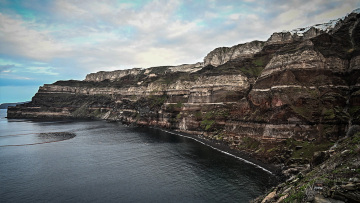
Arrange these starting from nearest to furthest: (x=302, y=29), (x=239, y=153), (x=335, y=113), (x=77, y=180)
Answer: (x=77, y=180) < (x=335, y=113) < (x=239, y=153) < (x=302, y=29)

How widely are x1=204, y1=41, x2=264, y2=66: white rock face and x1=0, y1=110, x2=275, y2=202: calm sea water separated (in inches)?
3563

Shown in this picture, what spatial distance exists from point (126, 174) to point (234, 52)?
133 m

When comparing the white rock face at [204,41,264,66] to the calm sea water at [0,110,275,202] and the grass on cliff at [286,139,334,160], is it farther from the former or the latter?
Answer: the grass on cliff at [286,139,334,160]

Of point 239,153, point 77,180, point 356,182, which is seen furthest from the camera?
point 239,153

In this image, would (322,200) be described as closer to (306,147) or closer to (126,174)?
(306,147)

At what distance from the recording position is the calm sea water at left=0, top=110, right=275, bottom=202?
4378cm

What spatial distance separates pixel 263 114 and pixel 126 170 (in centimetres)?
4886

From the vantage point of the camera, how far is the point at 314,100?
66562 millimetres

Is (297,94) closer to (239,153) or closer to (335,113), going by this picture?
(335,113)

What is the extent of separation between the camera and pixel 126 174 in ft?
183

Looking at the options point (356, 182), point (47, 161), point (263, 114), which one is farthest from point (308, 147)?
point (47, 161)

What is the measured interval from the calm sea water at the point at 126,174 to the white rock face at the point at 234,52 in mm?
90511

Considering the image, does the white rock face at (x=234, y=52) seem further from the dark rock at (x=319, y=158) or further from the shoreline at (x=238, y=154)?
the dark rock at (x=319, y=158)

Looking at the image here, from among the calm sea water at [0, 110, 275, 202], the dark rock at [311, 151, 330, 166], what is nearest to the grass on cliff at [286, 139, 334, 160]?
the calm sea water at [0, 110, 275, 202]
